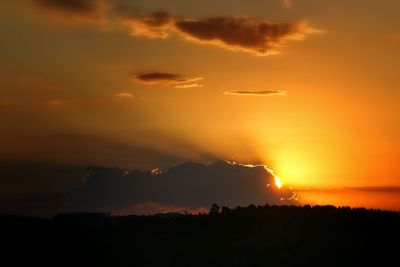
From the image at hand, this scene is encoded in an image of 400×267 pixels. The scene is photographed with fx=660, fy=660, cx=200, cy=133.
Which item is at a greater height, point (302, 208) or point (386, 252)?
point (302, 208)

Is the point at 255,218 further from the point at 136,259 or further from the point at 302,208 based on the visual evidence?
the point at 136,259

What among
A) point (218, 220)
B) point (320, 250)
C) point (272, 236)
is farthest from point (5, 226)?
point (320, 250)

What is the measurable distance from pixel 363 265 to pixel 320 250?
337 cm

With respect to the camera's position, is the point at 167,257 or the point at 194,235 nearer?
the point at 167,257

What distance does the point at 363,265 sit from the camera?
46.8 m

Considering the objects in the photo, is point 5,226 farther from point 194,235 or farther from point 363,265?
point 363,265

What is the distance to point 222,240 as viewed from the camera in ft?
176

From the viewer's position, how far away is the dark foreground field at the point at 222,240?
159ft

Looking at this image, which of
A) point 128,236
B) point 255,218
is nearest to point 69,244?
point 128,236

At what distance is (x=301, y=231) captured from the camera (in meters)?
52.6

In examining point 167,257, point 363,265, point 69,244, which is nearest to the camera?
point 363,265

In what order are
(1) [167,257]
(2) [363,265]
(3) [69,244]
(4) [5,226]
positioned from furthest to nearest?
(4) [5,226], (3) [69,244], (1) [167,257], (2) [363,265]

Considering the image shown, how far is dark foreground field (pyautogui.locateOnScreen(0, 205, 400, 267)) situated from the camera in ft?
159

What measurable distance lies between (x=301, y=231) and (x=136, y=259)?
13236 mm
